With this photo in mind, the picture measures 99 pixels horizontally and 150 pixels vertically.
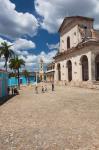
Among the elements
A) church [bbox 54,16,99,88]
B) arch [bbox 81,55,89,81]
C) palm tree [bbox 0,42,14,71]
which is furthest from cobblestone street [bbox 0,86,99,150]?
palm tree [bbox 0,42,14,71]

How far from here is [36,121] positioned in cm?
1115

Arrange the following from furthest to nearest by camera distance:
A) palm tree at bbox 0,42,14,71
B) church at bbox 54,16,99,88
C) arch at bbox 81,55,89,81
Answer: palm tree at bbox 0,42,14,71 < arch at bbox 81,55,89,81 < church at bbox 54,16,99,88

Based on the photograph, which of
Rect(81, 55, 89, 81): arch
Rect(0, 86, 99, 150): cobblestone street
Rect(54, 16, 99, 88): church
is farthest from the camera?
Rect(81, 55, 89, 81): arch

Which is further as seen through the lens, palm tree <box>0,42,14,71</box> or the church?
palm tree <box>0,42,14,71</box>

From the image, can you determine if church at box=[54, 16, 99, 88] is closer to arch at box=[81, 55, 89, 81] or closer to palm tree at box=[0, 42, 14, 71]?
arch at box=[81, 55, 89, 81]

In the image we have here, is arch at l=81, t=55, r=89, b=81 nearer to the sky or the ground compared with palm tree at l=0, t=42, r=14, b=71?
nearer to the ground

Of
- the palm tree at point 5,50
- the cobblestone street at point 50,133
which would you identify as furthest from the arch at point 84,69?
the cobblestone street at point 50,133

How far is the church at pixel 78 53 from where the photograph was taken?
128 ft

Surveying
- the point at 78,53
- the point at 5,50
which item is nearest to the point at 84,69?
the point at 78,53

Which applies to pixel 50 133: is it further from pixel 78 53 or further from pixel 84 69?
pixel 84 69

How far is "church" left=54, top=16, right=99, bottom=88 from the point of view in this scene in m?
39.1

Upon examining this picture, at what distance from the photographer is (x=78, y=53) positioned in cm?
4294

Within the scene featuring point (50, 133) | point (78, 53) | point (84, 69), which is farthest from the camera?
point (84, 69)

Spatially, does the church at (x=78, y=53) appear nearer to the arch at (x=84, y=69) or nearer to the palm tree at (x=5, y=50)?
the arch at (x=84, y=69)
